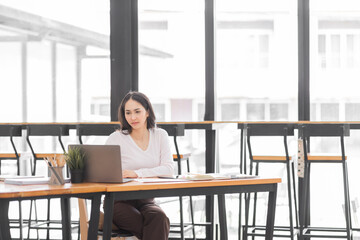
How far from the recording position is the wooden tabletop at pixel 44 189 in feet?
8.04

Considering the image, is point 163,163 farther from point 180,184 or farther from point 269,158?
point 269,158

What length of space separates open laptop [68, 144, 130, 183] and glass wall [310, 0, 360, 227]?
3.03 metres

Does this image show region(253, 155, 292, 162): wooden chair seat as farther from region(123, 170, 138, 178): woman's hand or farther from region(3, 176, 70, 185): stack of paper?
region(3, 176, 70, 185): stack of paper

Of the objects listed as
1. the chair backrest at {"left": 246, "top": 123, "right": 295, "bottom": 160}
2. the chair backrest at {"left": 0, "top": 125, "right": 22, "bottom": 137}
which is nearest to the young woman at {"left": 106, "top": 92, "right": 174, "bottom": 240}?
the chair backrest at {"left": 246, "top": 123, "right": 295, "bottom": 160}

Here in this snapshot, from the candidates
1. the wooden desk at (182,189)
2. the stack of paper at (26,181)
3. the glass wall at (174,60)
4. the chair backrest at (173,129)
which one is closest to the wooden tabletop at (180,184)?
the wooden desk at (182,189)

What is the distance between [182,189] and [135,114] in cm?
90

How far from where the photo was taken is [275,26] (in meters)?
5.75

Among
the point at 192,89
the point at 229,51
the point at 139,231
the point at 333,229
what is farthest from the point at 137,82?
the point at 139,231

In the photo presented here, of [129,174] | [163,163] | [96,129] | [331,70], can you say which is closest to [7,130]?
[96,129]

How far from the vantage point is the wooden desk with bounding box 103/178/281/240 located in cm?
271

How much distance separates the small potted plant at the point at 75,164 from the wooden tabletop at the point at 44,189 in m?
0.07

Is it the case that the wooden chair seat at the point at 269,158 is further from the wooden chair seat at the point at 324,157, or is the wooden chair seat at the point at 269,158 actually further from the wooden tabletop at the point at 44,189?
the wooden tabletop at the point at 44,189

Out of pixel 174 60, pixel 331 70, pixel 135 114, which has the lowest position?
pixel 135 114

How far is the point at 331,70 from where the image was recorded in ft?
18.3
